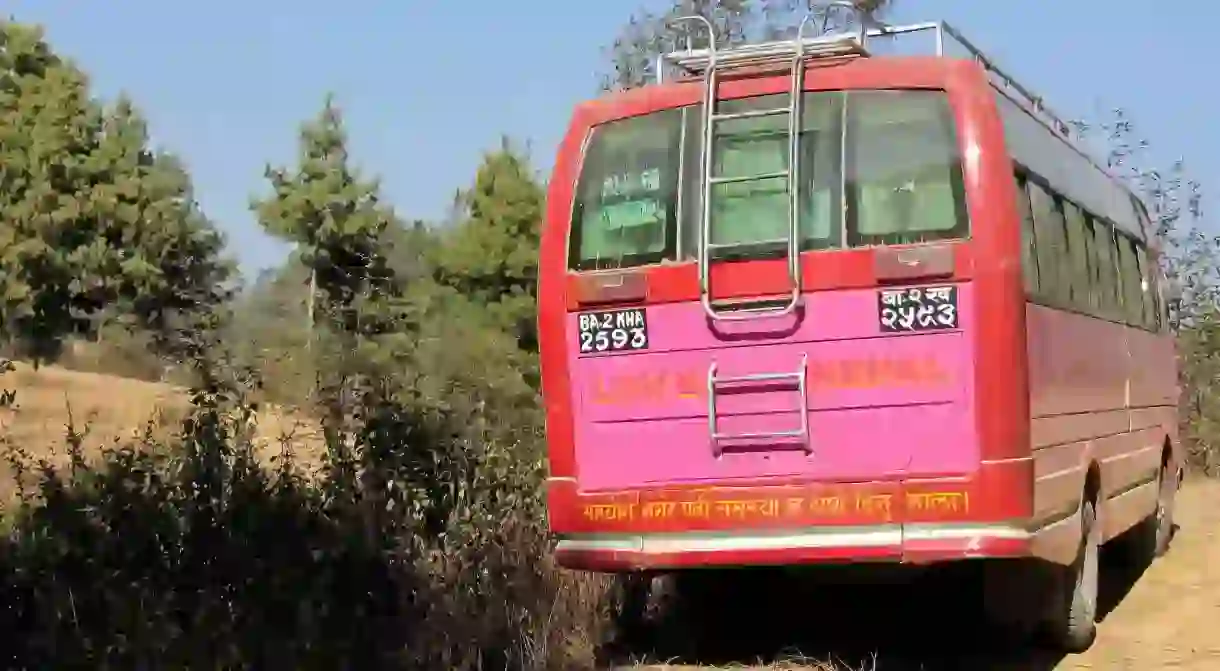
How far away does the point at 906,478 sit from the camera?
752cm

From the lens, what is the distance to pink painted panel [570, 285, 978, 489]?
24.5ft

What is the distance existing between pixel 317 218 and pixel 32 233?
8.29m

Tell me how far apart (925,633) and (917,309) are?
3.56 metres

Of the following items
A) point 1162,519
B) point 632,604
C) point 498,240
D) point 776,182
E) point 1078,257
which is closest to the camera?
point 776,182

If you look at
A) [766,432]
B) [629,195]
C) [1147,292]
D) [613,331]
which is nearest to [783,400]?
[766,432]

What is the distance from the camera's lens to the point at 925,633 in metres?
10.2

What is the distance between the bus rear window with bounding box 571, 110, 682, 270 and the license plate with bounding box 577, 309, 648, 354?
278 mm

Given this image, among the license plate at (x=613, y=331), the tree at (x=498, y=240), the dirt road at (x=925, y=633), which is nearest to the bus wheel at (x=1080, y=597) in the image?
the dirt road at (x=925, y=633)

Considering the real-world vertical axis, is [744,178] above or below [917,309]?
above

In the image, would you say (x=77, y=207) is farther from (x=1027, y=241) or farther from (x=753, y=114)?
(x=1027, y=241)

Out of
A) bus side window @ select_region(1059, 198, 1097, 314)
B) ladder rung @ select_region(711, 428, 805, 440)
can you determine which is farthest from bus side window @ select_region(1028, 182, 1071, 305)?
ladder rung @ select_region(711, 428, 805, 440)

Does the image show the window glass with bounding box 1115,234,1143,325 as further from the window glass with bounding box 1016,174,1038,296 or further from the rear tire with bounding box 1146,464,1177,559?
the window glass with bounding box 1016,174,1038,296

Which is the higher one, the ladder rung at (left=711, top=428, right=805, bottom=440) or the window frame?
the window frame

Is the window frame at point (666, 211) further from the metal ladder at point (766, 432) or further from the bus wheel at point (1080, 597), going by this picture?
the bus wheel at point (1080, 597)
